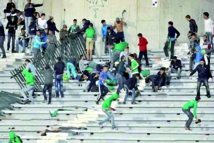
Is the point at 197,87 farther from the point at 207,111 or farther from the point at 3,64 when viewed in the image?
the point at 3,64

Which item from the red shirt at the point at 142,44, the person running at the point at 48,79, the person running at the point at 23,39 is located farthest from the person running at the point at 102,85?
the person running at the point at 23,39

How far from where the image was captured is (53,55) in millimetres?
54562

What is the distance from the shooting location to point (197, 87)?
4978cm

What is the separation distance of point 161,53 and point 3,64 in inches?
246

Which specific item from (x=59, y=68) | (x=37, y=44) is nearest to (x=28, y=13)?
(x=37, y=44)

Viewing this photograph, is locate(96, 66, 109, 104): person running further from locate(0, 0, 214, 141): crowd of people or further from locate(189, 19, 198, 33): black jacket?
locate(189, 19, 198, 33): black jacket

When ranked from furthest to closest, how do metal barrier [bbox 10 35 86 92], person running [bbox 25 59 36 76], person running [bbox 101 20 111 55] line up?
1. person running [bbox 101 20 111 55]
2. metal barrier [bbox 10 35 86 92]
3. person running [bbox 25 59 36 76]

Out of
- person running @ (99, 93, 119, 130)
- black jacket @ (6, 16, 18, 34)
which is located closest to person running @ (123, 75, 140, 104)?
person running @ (99, 93, 119, 130)

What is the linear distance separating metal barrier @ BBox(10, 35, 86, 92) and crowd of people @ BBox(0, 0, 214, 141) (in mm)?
233

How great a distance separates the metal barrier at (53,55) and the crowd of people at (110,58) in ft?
0.76

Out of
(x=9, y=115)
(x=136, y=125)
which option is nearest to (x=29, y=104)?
(x=9, y=115)

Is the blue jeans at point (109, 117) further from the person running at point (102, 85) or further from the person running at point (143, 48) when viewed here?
the person running at point (143, 48)

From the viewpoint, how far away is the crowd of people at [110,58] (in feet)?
Result: 165

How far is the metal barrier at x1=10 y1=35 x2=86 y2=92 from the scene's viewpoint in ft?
174
